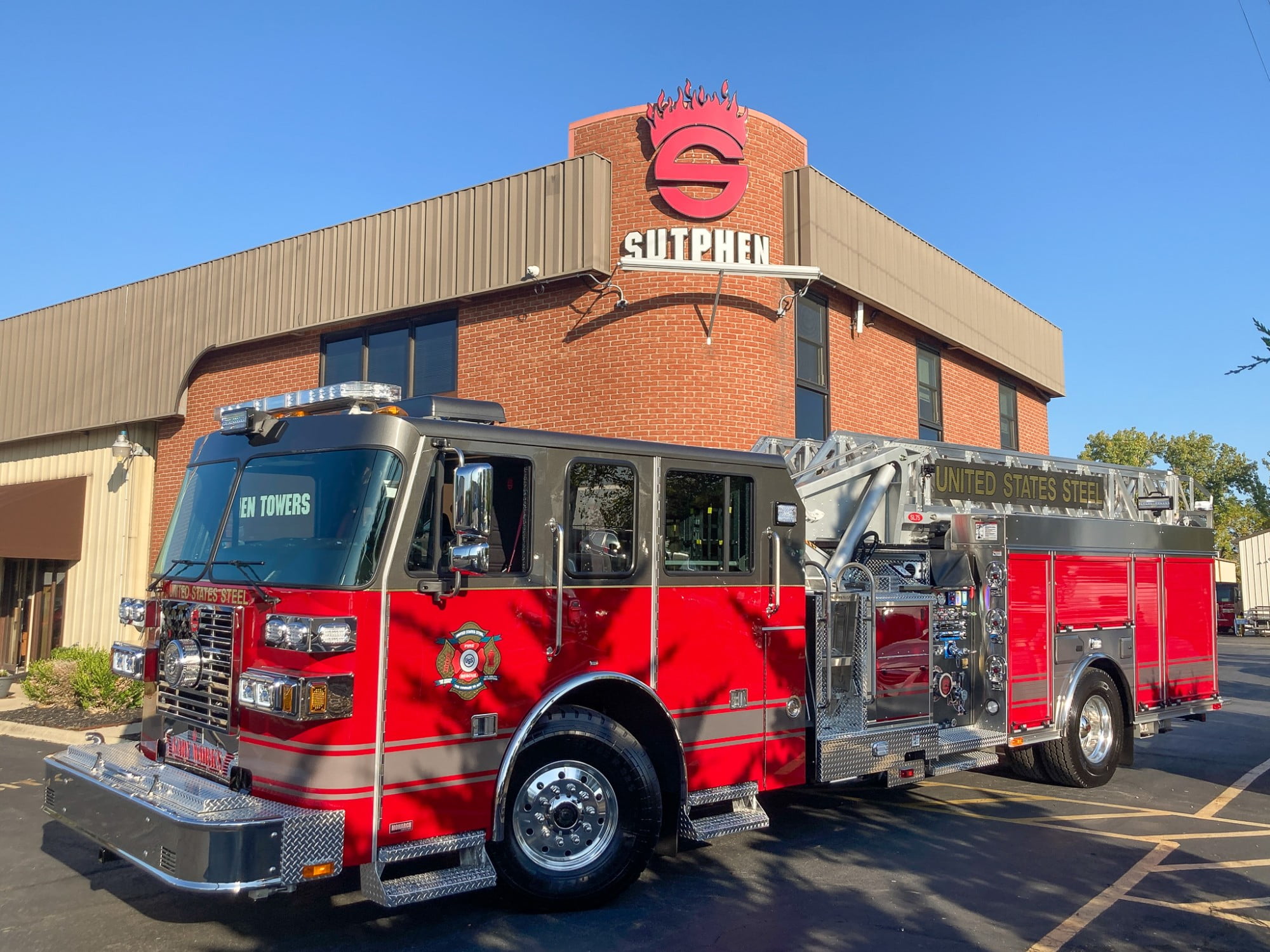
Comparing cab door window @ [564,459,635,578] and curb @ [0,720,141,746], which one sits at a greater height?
cab door window @ [564,459,635,578]

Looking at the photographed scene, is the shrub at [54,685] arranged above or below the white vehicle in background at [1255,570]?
below

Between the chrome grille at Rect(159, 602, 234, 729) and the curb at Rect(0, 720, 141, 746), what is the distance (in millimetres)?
5888

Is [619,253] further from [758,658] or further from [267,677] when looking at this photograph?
[267,677]

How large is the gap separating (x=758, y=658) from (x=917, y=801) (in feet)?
9.47

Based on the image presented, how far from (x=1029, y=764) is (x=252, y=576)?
22.9 feet

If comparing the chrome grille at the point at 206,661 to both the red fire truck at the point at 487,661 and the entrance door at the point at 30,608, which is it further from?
the entrance door at the point at 30,608

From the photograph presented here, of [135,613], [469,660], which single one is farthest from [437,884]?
[135,613]

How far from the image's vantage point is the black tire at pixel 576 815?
5254mm

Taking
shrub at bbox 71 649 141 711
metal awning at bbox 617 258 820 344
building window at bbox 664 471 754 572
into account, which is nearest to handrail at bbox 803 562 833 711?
building window at bbox 664 471 754 572

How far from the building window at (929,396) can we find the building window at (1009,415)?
2.82 m

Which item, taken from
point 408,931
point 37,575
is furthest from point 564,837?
point 37,575

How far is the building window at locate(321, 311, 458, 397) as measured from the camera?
13587mm

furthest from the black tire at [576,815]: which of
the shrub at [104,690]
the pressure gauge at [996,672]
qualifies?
the shrub at [104,690]

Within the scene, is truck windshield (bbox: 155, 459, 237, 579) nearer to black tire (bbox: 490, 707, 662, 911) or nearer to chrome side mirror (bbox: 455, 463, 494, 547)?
chrome side mirror (bbox: 455, 463, 494, 547)
